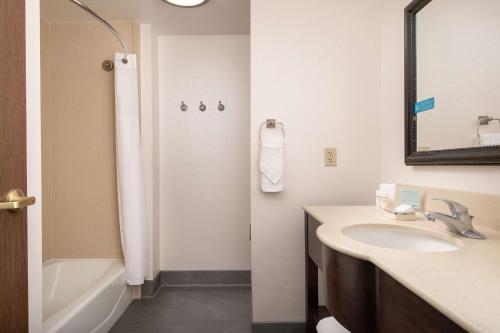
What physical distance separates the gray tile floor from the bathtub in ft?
0.50

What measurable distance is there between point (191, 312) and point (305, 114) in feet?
Answer: 5.48

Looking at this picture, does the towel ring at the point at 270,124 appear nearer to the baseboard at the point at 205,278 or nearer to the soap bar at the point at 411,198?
the soap bar at the point at 411,198

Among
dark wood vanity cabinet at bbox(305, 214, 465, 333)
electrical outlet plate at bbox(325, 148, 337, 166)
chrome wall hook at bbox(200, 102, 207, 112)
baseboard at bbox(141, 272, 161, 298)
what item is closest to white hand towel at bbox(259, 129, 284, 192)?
electrical outlet plate at bbox(325, 148, 337, 166)

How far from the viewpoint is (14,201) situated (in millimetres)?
650

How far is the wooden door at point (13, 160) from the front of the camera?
0.66m

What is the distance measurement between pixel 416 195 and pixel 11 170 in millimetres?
1592

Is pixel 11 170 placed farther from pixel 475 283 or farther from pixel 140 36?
pixel 140 36

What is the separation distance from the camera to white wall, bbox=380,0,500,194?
1187 mm

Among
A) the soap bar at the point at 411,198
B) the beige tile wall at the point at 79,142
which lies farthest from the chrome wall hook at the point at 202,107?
the soap bar at the point at 411,198

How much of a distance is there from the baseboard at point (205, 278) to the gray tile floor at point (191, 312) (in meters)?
0.04

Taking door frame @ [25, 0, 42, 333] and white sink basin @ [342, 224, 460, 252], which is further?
white sink basin @ [342, 224, 460, 252]

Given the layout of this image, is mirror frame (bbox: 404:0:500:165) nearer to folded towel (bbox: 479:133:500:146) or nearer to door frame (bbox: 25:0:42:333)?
folded towel (bbox: 479:133:500:146)

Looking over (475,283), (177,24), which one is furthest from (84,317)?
(177,24)

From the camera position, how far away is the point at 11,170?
26.8 inches
